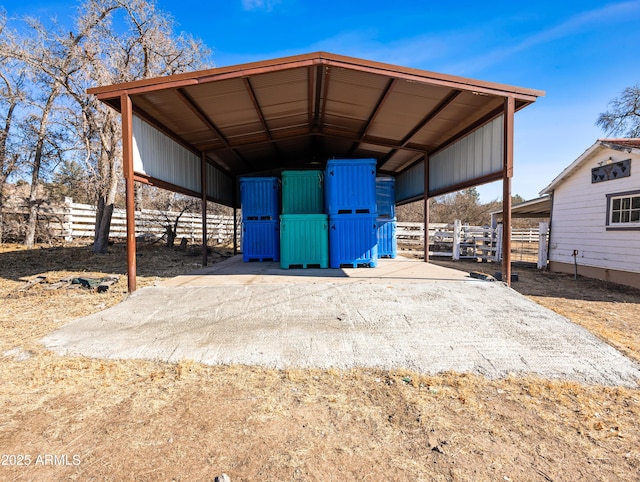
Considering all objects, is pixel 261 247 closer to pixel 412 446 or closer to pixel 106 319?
pixel 106 319

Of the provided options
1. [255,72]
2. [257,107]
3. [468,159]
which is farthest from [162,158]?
[468,159]

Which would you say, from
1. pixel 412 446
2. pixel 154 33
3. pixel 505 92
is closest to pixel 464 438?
pixel 412 446

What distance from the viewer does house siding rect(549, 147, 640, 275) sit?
356 inches

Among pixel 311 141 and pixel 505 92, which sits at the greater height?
pixel 311 141

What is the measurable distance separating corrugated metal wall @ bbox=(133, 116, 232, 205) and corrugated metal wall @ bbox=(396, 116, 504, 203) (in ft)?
23.6

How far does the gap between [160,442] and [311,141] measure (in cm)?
1120

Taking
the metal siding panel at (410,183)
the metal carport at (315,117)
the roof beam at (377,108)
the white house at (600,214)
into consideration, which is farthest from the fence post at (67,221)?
the white house at (600,214)

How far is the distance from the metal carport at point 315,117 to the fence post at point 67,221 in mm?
8443

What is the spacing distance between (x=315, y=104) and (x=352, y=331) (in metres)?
6.25

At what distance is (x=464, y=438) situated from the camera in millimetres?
2416

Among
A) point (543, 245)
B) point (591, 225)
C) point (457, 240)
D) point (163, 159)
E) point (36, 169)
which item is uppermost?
point (36, 169)

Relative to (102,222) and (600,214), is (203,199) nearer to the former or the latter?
(102,222)

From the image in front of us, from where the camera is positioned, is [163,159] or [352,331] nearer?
[352,331]

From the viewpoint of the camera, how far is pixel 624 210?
30.6 feet
